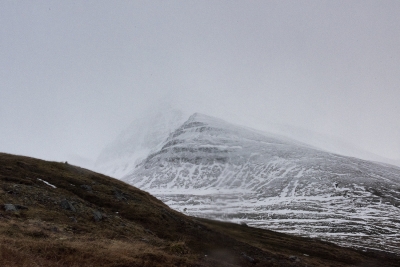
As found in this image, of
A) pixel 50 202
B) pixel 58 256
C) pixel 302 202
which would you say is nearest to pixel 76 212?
pixel 50 202

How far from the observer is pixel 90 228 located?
24.5 meters

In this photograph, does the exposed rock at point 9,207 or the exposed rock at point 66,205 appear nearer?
the exposed rock at point 9,207

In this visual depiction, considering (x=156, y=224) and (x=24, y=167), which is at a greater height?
(x=24, y=167)

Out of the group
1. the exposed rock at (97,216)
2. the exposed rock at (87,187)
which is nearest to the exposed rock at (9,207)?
the exposed rock at (97,216)

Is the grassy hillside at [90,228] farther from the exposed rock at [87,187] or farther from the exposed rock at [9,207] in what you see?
the exposed rock at [87,187]

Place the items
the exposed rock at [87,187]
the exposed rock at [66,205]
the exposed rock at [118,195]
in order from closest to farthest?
1. the exposed rock at [66,205]
2. the exposed rock at [87,187]
3. the exposed rock at [118,195]

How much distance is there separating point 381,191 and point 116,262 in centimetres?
18005

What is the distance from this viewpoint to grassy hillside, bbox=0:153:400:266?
53.7 feet

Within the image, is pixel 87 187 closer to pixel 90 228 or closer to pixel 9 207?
pixel 90 228

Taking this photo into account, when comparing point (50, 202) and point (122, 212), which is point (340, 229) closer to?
point (122, 212)

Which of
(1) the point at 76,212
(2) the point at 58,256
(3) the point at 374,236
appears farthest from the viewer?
(3) the point at 374,236

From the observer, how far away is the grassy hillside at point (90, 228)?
1638 cm

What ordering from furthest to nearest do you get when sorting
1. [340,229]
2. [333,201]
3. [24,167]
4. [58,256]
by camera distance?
1. [333,201]
2. [340,229]
3. [24,167]
4. [58,256]

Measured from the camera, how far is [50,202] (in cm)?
2772
